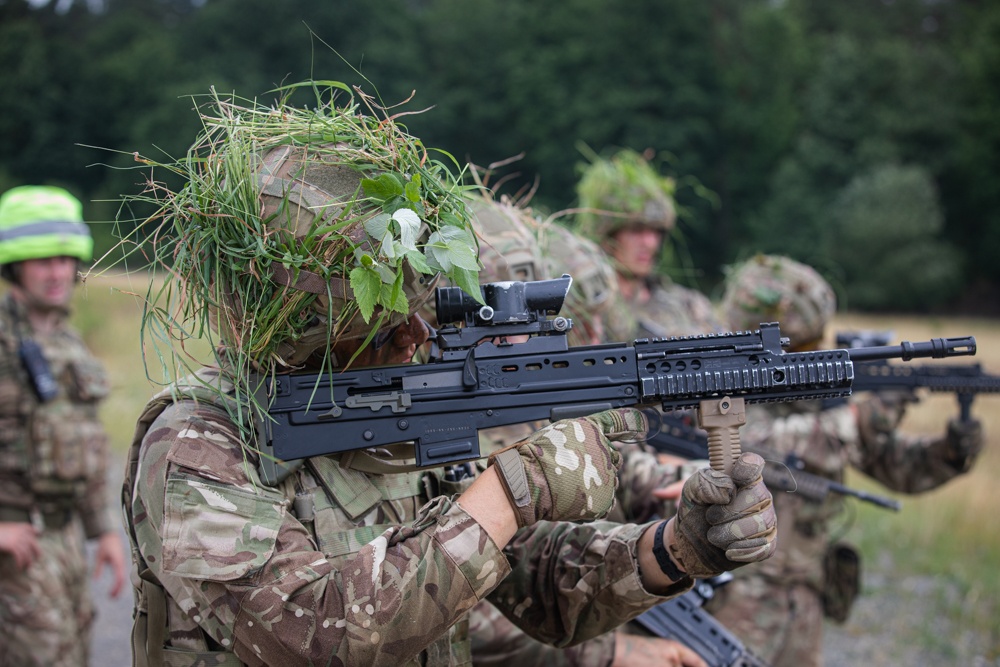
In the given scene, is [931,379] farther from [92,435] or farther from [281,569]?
[92,435]

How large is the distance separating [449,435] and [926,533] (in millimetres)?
6995

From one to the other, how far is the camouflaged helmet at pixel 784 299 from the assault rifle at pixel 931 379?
196 millimetres

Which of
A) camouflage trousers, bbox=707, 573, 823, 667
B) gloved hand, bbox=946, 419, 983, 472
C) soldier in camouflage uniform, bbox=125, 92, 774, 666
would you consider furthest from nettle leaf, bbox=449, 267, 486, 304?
gloved hand, bbox=946, 419, 983, 472

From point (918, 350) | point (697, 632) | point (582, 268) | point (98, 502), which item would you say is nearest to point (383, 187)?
point (918, 350)

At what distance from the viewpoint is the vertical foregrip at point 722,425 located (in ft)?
8.83

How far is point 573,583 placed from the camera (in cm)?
292

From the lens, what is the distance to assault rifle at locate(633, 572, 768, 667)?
357 centimetres

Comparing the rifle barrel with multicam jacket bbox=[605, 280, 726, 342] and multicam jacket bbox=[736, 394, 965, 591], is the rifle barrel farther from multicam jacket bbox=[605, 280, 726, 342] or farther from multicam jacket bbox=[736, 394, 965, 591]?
multicam jacket bbox=[605, 280, 726, 342]

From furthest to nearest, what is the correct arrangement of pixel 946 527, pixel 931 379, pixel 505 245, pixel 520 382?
pixel 946 527
pixel 931 379
pixel 505 245
pixel 520 382

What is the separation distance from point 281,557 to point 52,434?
3390mm

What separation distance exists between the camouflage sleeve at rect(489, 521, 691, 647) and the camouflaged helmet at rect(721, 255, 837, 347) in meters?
2.73

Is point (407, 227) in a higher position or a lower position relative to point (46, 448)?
higher

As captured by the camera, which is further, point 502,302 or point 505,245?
point 505,245

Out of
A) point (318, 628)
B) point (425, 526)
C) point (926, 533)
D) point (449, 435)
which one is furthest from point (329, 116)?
point (926, 533)
